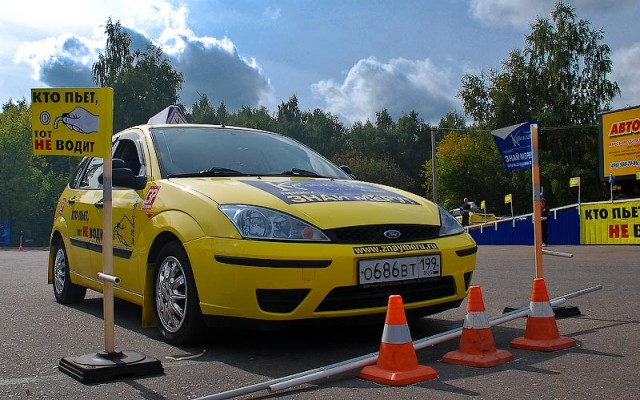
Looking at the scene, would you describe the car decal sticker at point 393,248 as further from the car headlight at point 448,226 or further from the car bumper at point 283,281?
the car headlight at point 448,226

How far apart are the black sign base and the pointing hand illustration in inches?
50.8

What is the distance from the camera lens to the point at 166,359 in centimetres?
424

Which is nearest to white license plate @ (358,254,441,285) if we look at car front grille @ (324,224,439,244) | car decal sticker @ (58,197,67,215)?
car front grille @ (324,224,439,244)

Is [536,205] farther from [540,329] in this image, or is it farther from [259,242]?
[259,242]

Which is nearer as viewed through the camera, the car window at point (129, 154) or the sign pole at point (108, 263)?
the sign pole at point (108, 263)

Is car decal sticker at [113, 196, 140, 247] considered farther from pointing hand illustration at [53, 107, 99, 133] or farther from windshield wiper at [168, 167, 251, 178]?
pointing hand illustration at [53, 107, 99, 133]

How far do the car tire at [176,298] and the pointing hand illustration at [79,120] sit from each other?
3.35ft

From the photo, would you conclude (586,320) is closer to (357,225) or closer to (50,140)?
(357,225)

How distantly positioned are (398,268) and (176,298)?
4.88 feet

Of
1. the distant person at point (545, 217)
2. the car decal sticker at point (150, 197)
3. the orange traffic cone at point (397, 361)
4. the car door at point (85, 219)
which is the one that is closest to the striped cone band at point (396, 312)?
the orange traffic cone at point (397, 361)

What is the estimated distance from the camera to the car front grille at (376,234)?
13.9ft

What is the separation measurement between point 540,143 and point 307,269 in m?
2.80

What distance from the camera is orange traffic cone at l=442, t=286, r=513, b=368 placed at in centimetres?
393

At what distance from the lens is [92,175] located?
21.5 feet
